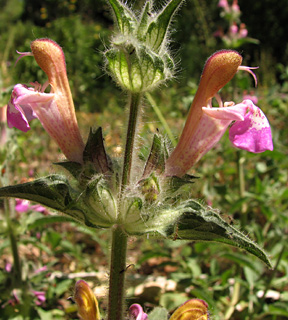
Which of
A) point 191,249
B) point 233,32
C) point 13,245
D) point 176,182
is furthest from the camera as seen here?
point 233,32

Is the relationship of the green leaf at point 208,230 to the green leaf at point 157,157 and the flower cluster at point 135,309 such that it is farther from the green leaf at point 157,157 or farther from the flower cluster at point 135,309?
the flower cluster at point 135,309

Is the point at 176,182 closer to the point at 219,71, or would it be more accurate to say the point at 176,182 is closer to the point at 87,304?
the point at 219,71

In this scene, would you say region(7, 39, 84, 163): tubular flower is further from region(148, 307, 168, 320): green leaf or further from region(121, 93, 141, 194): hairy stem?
region(148, 307, 168, 320): green leaf

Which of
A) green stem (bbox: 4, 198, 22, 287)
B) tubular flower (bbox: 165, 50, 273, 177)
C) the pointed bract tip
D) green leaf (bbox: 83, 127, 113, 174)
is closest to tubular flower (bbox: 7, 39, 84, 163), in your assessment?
green leaf (bbox: 83, 127, 113, 174)

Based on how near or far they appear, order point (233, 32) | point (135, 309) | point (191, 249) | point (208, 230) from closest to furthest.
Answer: point (208, 230) < point (135, 309) < point (191, 249) < point (233, 32)

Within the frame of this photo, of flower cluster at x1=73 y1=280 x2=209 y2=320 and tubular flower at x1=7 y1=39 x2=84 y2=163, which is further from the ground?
tubular flower at x1=7 y1=39 x2=84 y2=163

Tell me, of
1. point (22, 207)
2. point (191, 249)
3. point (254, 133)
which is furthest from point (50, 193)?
point (191, 249)
